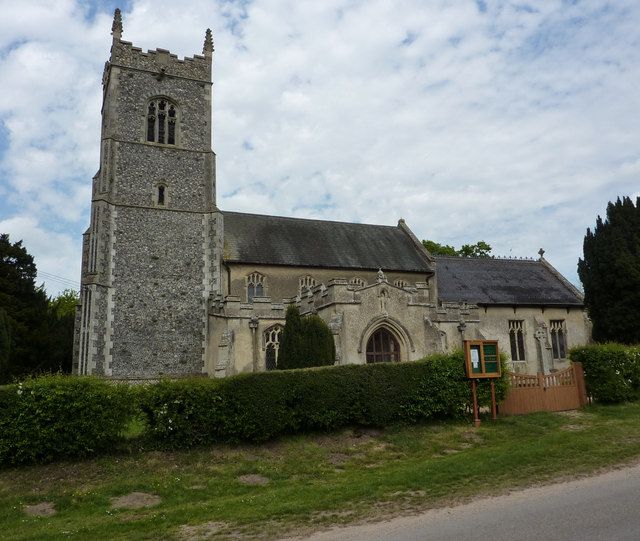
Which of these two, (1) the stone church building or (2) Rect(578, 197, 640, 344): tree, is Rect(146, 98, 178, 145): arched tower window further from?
(2) Rect(578, 197, 640, 344): tree

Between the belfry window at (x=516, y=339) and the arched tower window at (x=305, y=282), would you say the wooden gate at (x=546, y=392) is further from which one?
the arched tower window at (x=305, y=282)

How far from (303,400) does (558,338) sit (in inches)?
944

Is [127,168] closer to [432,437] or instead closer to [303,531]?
[432,437]

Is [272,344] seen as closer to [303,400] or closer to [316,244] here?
[316,244]

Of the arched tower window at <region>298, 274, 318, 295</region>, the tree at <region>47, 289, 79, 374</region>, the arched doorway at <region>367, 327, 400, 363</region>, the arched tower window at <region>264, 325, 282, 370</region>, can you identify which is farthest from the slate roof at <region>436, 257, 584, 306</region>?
the tree at <region>47, 289, 79, 374</region>

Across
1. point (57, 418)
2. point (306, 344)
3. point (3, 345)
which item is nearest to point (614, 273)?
point (306, 344)

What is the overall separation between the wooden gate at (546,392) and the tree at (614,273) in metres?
11.1

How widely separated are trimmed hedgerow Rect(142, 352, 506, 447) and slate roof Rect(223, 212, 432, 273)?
15257mm

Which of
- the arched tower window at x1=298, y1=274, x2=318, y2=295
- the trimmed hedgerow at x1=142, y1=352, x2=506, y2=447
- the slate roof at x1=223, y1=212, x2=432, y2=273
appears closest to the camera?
the trimmed hedgerow at x1=142, y1=352, x2=506, y2=447

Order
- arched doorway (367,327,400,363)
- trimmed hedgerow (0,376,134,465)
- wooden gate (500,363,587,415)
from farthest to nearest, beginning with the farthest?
arched doorway (367,327,400,363) < wooden gate (500,363,587,415) < trimmed hedgerow (0,376,134,465)

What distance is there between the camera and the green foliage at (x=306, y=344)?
2009 cm

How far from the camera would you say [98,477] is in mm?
11727

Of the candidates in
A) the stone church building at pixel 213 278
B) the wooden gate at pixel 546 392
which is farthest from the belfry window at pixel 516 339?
the wooden gate at pixel 546 392

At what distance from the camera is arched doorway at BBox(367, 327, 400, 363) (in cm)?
2280
